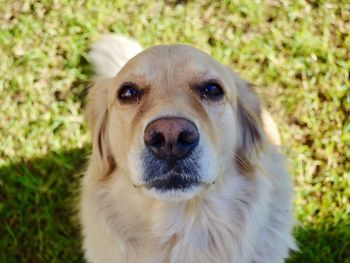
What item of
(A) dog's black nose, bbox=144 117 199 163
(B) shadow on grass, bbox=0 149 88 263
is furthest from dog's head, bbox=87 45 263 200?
(B) shadow on grass, bbox=0 149 88 263

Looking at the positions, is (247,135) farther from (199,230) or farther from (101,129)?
(101,129)

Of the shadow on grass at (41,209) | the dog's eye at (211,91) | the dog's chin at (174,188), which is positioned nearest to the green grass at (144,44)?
the shadow on grass at (41,209)

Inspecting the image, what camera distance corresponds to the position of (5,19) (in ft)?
15.2

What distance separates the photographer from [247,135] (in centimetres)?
316

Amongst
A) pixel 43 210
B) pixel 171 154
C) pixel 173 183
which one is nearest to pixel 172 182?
pixel 173 183

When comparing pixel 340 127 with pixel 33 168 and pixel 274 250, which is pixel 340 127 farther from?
pixel 33 168

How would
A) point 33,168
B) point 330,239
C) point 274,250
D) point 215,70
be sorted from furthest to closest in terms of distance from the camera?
point 33,168 → point 330,239 → point 274,250 → point 215,70

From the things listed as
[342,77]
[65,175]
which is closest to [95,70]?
[65,175]

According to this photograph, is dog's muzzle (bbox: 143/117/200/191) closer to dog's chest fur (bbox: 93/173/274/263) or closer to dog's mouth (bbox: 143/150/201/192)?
dog's mouth (bbox: 143/150/201/192)

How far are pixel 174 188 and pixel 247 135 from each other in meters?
0.74

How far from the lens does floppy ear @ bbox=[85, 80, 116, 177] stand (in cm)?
318

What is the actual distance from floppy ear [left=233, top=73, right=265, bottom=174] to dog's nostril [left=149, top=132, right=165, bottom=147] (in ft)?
2.39

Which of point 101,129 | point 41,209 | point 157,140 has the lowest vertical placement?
point 41,209

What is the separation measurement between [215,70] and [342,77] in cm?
184
